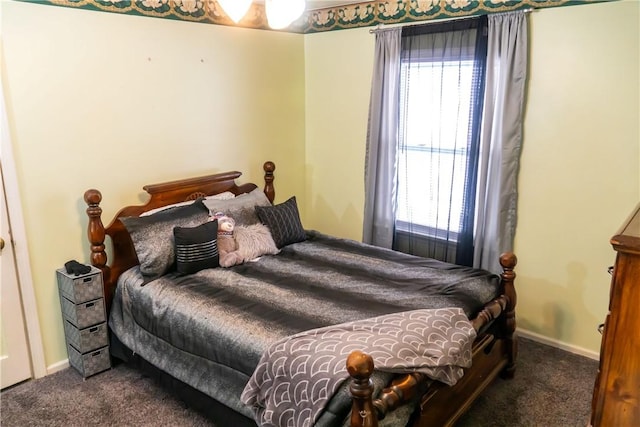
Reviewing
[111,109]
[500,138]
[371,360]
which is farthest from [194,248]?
[500,138]

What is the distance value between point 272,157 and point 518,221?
2026mm

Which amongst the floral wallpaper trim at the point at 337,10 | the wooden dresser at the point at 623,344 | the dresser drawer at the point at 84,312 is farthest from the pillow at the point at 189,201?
the wooden dresser at the point at 623,344

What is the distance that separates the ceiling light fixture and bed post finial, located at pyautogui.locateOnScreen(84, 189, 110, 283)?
4.72 ft

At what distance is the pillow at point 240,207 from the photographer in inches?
135

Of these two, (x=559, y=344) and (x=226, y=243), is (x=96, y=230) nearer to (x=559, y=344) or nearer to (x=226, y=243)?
(x=226, y=243)

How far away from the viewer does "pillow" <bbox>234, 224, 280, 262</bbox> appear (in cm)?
327

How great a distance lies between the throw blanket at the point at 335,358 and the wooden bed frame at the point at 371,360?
0.10 m

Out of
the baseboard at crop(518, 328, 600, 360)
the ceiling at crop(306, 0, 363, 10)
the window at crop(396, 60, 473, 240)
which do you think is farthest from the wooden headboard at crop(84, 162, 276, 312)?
the baseboard at crop(518, 328, 600, 360)

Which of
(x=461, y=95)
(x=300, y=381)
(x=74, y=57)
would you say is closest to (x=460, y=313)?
(x=300, y=381)

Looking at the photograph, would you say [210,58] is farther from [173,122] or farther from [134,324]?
[134,324]

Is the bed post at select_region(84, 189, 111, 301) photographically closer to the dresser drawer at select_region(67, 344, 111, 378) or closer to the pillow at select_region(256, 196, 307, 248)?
the dresser drawer at select_region(67, 344, 111, 378)

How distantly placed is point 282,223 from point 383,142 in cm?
104

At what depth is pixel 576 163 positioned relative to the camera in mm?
3068

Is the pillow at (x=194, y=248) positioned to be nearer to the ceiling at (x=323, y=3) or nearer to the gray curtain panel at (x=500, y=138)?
the gray curtain panel at (x=500, y=138)
